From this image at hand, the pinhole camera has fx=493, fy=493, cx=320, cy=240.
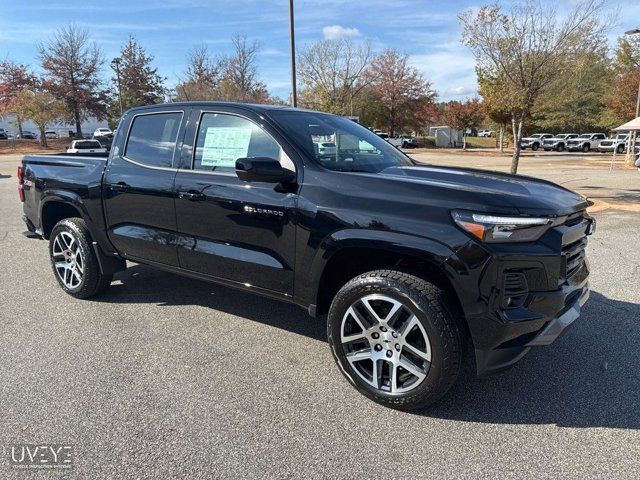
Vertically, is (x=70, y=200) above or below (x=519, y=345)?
above

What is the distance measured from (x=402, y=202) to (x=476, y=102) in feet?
204

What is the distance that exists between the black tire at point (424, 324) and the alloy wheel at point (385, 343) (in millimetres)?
27

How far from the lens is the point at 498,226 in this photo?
2635mm

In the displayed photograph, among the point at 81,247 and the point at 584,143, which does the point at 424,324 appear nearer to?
the point at 81,247

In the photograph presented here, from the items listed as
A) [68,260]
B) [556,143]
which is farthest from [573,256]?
[556,143]

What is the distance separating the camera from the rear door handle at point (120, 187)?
4.25 metres

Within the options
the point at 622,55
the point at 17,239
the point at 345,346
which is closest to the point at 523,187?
the point at 345,346

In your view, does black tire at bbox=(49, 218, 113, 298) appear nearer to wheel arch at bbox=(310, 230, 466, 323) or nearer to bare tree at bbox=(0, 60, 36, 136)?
wheel arch at bbox=(310, 230, 466, 323)

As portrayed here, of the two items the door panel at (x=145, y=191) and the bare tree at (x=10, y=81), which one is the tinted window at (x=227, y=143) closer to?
the door panel at (x=145, y=191)

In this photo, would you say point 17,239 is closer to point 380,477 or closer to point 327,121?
point 327,121

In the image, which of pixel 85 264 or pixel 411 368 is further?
pixel 85 264

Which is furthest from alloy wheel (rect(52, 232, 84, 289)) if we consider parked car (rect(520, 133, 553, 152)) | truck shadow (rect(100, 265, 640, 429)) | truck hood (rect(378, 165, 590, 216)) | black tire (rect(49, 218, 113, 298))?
parked car (rect(520, 133, 553, 152))

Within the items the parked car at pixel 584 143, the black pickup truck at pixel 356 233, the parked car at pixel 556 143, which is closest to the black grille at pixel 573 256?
the black pickup truck at pixel 356 233

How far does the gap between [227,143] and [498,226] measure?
2102 mm
